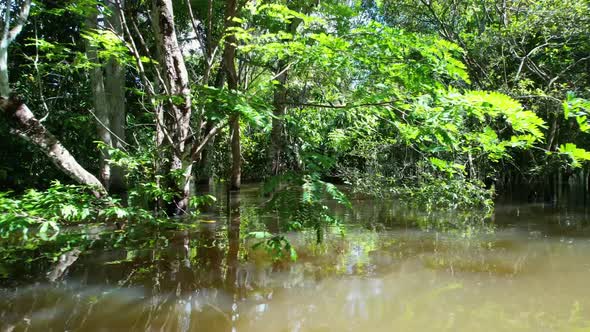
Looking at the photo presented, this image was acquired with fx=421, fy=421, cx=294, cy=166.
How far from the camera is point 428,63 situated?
15.3 ft

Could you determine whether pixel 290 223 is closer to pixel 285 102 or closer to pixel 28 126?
pixel 285 102

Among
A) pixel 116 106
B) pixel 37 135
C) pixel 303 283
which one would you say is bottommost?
pixel 303 283

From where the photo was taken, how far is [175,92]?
5273 mm

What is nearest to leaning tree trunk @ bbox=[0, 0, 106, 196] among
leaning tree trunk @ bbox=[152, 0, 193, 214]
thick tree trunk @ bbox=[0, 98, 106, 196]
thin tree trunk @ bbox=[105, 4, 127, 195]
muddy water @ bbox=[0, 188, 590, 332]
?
thick tree trunk @ bbox=[0, 98, 106, 196]

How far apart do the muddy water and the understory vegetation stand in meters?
0.54

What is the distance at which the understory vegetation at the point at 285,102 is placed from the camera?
14.5ft

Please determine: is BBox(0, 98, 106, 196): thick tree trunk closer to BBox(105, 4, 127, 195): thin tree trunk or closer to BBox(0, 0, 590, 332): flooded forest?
BBox(0, 0, 590, 332): flooded forest

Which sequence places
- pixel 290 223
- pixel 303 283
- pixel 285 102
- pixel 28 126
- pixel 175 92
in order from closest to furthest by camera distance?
pixel 290 223
pixel 303 283
pixel 28 126
pixel 175 92
pixel 285 102

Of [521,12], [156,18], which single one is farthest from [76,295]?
[521,12]

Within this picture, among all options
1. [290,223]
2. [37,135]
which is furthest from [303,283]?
[37,135]

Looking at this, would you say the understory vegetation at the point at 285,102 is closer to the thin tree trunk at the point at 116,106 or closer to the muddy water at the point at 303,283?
the thin tree trunk at the point at 116,106

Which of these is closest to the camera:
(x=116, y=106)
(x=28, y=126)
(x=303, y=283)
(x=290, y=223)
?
(x=290, y=223)

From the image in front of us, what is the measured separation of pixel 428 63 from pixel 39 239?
5.65 m

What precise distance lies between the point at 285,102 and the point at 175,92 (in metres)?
1.39
